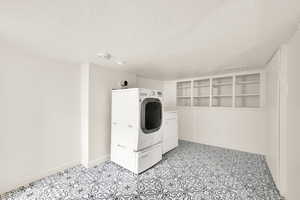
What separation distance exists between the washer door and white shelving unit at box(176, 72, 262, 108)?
5.85 feet

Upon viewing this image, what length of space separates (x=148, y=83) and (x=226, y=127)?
2.45m

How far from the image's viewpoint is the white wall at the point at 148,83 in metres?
3.76

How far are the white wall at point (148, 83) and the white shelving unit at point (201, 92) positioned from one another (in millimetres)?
1125

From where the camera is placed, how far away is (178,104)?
4465mm

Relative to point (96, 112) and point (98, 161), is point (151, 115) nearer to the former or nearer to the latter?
point (96, 112)

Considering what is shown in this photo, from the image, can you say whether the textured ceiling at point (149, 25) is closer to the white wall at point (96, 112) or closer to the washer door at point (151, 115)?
the white wall at point (96, 112)

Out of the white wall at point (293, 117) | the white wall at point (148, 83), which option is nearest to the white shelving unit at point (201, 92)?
the white wall at point (148, 83)

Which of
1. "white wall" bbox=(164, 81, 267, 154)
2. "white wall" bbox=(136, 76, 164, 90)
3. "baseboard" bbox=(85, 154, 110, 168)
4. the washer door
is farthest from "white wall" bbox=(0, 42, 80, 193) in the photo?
"white wall" bbox=(164, 81, 267, 154)

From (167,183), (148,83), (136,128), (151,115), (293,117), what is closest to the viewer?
(293,117)

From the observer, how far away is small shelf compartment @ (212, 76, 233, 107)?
3.68 m

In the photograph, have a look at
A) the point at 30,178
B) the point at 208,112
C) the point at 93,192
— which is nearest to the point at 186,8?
the point at 93,192

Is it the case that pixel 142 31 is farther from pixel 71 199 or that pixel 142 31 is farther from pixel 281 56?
pixel 71 199

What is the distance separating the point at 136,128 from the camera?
2.28 meters

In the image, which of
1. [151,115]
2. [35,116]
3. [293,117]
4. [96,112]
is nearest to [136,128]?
[151,115]
